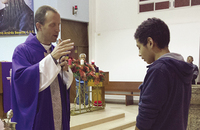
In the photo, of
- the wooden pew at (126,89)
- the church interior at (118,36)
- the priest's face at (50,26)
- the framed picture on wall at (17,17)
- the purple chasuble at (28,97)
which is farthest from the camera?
the wooden pew at (126,89)

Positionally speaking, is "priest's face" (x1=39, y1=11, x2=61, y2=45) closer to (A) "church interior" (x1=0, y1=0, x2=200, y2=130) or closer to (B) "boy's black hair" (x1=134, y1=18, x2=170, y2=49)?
(B) "boy's black hair" (x1=134, y1=18, x2=170, y2=49)

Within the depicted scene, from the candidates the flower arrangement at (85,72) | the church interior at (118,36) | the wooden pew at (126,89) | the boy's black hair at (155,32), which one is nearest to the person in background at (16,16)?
the church interior at (118,36)

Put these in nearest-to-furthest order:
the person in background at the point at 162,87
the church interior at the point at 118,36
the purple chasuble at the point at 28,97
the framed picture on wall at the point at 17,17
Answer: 1. the person in background at the point at 162,87
2. the purple chasuble at the point at 28,97
3. the framed picture on wall at the point at 17,17
4. the church interior at the point at 118,36

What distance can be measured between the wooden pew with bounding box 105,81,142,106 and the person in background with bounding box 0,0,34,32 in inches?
141

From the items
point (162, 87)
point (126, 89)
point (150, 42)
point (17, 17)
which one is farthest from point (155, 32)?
point (126, 89)

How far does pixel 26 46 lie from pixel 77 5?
749 centimetres

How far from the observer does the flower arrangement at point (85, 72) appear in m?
5.79

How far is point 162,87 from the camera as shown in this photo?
54.7 inches

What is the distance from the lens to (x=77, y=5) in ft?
30.7

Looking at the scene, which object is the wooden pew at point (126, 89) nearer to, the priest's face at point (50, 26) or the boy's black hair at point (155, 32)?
the priest's face at point (50, 26)

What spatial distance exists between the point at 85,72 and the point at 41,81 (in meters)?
4.09

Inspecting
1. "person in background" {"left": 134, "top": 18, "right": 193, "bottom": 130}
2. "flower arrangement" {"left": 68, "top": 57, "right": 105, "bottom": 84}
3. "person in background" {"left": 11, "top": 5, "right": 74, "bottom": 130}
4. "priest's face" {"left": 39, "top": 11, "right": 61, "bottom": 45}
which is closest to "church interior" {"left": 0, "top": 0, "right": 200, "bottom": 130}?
"flower arrangement" {"left": 68, "top": 57, "right": 105, "bottom": 84}

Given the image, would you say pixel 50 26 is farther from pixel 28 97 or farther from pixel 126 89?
pixel 126 89

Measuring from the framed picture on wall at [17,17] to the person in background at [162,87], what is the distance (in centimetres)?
721
